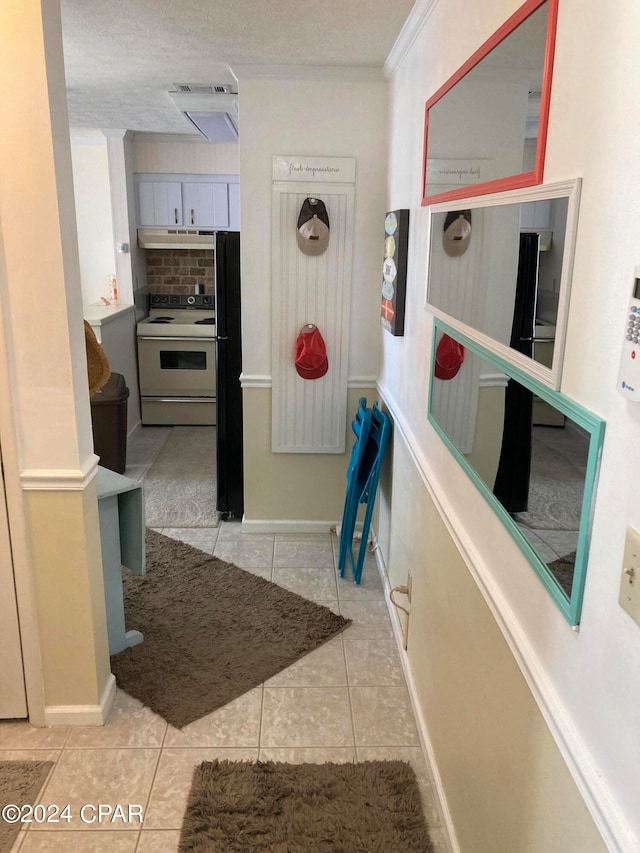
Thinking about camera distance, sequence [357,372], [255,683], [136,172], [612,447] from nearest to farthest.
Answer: [612,447]
[255,683]
[357,372]
[136,172]

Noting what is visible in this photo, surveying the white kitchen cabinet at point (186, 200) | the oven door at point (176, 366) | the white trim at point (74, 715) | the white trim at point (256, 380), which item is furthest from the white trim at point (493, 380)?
the white kitchen cabinet at point (186, 200)

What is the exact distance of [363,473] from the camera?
139 inches

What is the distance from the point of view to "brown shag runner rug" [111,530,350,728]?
264 cm

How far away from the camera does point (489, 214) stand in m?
1.65

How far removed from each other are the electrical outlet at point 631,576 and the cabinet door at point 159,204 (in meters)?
5.79

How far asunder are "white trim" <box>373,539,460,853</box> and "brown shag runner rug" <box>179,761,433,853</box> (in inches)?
2.7

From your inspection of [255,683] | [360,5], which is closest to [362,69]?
[360,5]

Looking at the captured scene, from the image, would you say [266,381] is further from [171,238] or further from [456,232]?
[171,238]

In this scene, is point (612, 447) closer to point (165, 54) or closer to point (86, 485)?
point (86, 485)

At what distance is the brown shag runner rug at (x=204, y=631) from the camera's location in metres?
2.64

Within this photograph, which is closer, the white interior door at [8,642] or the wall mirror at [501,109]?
the wall mirror at [501,109]

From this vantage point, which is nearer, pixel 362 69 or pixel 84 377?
pixel 84 377

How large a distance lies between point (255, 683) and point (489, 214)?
197 cm

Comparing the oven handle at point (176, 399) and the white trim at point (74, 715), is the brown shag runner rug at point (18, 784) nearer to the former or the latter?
the white trim at point (74, 715)
